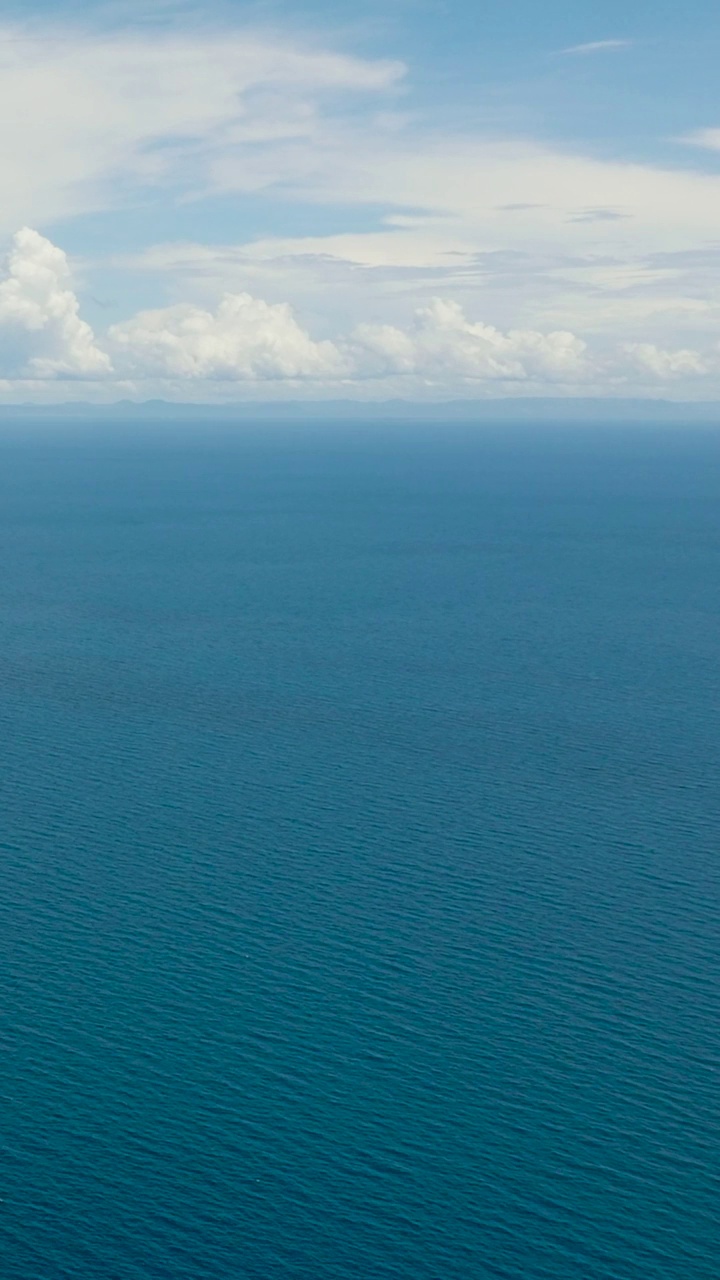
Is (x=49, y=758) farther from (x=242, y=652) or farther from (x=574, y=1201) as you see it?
(x=574, y=1201)

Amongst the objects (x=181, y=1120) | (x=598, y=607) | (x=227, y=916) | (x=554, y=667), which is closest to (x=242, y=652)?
(x=554, y=667)

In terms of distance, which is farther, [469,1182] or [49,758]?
[49,758]

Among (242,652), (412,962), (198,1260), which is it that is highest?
(242,652)

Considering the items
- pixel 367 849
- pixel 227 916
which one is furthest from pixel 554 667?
pixel 227 916

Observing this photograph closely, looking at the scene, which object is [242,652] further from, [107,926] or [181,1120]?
[181,1120]

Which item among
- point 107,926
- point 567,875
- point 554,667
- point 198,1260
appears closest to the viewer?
point 198,1260

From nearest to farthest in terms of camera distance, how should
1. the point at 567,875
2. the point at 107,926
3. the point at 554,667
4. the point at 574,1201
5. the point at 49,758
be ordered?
the point at 574,1201
the point at 107,926
the point at 567,875
the point at 49,758
the point at 554,667

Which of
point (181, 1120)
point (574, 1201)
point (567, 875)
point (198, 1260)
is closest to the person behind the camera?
point (198, 1260)

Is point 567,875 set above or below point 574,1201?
above

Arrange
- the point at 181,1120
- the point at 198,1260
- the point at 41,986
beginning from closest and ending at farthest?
the point at 198,1260
the point at 181,1120
the point at 41,986
